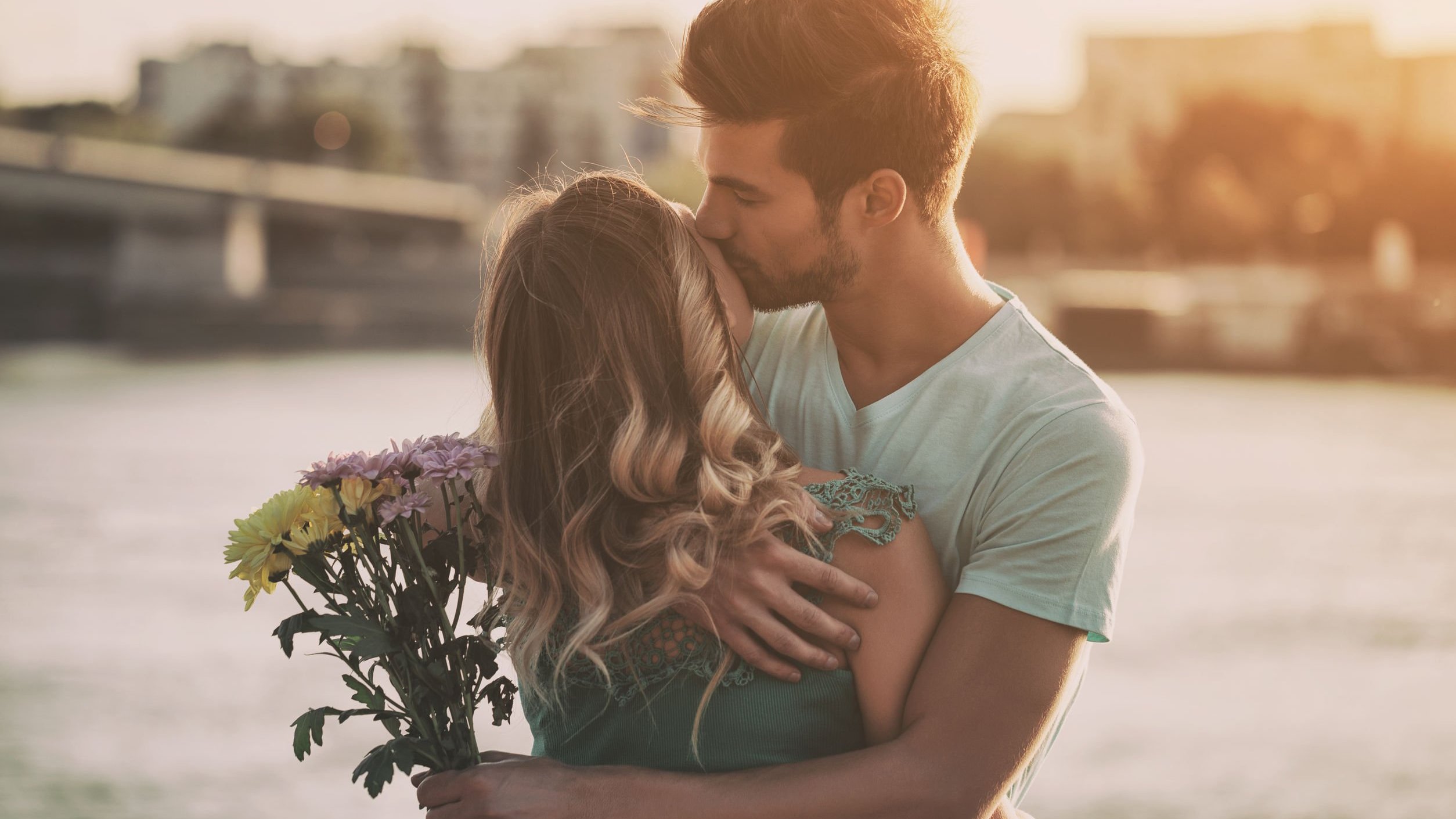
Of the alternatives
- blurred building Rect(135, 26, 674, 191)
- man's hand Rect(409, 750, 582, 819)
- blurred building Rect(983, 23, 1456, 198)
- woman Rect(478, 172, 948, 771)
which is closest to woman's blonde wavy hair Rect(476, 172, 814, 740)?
woman Rect(478, 172, 948, 771)

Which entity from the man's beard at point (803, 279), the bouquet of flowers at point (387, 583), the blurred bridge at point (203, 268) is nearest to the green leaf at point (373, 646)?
the bouquet of flowers at point (387, 583)

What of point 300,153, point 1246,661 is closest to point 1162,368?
point 1246,661

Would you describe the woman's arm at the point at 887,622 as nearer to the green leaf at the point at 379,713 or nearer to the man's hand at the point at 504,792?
the man's hand at the point at 504,792

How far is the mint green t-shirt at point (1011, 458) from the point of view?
6.64 feet

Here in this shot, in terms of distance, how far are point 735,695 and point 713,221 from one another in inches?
31.1

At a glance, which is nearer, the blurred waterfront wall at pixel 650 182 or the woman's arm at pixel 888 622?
the woman's arm at pixel 888 622

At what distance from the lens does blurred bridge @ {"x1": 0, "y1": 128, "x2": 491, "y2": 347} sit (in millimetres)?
34469

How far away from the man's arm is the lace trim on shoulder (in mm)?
129

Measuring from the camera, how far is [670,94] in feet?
8.59

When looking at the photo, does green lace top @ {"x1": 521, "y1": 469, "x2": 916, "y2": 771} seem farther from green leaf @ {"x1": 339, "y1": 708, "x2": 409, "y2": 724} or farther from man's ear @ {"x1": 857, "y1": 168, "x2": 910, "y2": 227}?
man's ear @ {"x1": 857, "y1": 168, "x2": 910, "y2": 227}

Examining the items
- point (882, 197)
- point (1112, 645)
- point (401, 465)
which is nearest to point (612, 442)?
point (401, 465)

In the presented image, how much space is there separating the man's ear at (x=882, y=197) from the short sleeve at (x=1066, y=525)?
533 millimetres

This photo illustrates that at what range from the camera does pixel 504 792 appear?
6.33 feet

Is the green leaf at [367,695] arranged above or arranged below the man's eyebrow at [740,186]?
below
